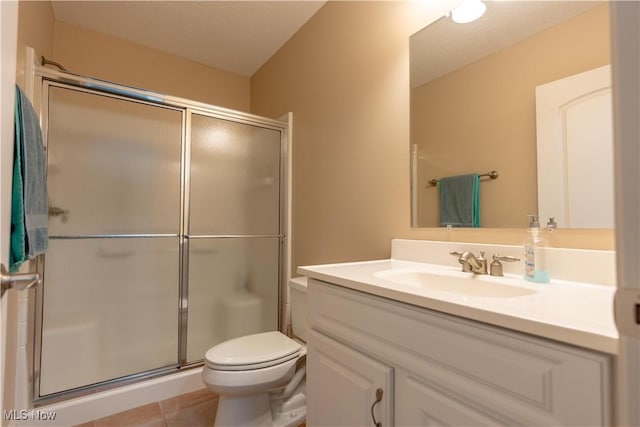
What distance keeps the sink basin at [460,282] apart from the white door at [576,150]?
264 mm

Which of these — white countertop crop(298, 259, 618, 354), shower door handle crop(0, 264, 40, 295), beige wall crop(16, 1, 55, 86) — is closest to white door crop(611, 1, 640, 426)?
white countertop crop(298, 259, 618, 354)

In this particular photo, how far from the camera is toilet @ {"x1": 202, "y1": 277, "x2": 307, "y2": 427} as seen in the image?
1.31m

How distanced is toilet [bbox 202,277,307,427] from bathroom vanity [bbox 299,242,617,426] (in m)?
0.37

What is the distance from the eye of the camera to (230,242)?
2.07m

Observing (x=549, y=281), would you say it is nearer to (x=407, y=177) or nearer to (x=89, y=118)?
(x=407, y=177)

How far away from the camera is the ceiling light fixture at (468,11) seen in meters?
1.15

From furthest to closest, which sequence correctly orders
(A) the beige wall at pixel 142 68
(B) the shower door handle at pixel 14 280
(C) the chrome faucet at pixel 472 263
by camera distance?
(A) the beige wall at pixel 142 68 → (C) the chrome faucet at pixel 472 263 → (B) the shower door handle at pixel 14 280

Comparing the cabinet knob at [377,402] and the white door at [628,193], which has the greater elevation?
the white door at [628,193]

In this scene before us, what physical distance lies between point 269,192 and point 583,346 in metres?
1.97

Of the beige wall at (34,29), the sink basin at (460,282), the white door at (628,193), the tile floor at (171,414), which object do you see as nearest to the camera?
the white door at (628,193)

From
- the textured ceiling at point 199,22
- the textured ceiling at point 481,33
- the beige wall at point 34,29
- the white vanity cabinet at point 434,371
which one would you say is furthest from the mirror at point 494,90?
the beige wall at point 34,29

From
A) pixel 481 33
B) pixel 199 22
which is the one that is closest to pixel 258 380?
pixel 481 33

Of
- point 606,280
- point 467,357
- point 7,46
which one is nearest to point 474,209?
point 606,280

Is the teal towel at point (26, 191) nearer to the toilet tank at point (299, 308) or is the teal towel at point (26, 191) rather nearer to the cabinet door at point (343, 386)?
the cabinet door at point (343, 386)
